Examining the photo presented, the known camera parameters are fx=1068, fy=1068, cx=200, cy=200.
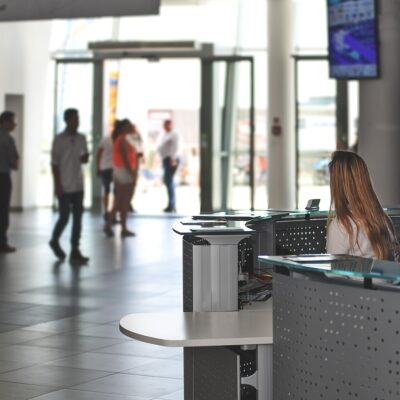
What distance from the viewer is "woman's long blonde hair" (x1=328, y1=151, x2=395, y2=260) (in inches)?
207

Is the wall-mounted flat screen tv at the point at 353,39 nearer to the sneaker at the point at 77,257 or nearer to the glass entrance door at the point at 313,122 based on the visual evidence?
the sneaker at the point at 77,257

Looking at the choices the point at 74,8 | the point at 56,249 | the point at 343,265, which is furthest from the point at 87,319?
the point at 343,265

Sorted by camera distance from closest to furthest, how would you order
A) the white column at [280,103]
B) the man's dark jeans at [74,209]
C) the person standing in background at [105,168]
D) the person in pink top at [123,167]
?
the man's dark jeans at [74,209]
the person in pink top at [123,167]
the person standing in background at [105,168]
the white column at [280,103]

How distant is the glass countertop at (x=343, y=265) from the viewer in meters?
3.84

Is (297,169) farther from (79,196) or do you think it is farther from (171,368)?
(171,368)

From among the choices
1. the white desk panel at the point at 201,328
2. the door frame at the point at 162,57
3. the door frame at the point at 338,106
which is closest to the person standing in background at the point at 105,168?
the door frame at the point at 162,57

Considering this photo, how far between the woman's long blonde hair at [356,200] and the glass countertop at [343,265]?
0.90 m

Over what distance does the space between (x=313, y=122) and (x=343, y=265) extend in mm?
18102

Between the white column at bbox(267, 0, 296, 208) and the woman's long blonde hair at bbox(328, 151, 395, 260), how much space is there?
15.5 m

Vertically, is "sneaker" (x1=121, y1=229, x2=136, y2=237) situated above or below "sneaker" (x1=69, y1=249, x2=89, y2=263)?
above

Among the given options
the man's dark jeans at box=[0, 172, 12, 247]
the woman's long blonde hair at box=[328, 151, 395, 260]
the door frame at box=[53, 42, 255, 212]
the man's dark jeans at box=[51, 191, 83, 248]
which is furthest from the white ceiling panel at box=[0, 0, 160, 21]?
the door frame at box=[53, 42, 255, 212]

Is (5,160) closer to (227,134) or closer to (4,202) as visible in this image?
(4,202)

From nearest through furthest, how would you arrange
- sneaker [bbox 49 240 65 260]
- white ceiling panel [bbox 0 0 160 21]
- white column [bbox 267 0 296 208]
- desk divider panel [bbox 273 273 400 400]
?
desk divider panel [bbox 273 273 400 400] < white ceiling panel [bbox 0 0 160 21] < sneaker [bbox 49 240 65 260] < white column [bbox 267 0 296 208]

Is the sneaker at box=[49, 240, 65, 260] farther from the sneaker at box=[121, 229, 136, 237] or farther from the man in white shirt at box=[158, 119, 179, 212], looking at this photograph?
the man in white shirt at box=[158, 119, 179, 212]
